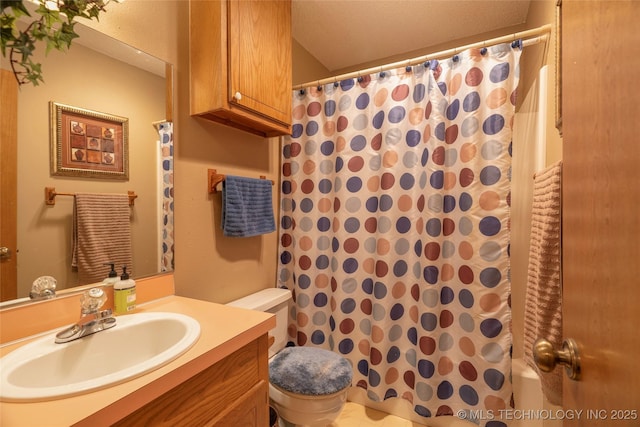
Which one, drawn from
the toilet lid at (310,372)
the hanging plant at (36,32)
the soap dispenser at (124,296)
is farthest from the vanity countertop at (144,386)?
the hanging plant at (36,32)

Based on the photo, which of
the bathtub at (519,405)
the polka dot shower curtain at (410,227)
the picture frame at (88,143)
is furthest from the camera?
the polka dot shower curtain at (410,227)

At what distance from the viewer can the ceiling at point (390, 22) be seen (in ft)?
5.52

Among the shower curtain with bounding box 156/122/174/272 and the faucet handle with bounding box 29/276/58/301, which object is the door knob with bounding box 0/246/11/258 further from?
the shower curtain with bounding box 156/122/174/272

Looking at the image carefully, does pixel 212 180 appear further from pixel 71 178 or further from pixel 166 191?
pixel 71 178

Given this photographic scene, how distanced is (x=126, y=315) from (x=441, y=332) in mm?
1441

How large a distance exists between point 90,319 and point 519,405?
1.84m

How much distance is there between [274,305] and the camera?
154 cm

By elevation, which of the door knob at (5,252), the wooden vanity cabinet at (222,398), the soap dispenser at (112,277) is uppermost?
the door knob at (5,252)

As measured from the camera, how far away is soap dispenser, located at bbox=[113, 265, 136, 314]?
97 cm

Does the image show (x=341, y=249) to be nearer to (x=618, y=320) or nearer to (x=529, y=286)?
(x=529, y=286)

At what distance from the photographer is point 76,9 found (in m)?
0.82

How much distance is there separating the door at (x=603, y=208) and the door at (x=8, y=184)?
4.34ft

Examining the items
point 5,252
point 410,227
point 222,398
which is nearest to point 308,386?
point 222,398

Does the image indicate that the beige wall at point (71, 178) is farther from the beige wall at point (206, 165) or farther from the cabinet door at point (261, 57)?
the cabinet door at point (261, 57)
